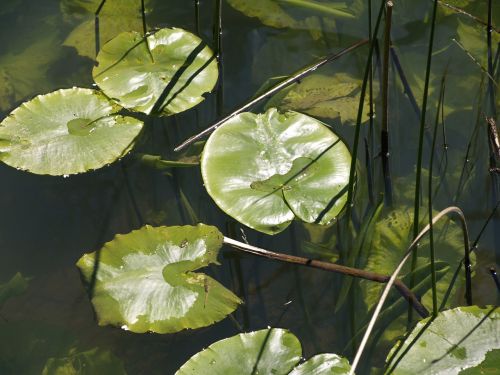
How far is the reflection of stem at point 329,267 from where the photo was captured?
152 centimetres

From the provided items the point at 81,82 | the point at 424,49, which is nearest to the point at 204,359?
the point at 81,82

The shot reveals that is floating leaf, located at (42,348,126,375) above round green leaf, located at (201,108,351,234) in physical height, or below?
below

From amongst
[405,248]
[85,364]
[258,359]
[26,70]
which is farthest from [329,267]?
[26,70]

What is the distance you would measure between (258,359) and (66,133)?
0.82m

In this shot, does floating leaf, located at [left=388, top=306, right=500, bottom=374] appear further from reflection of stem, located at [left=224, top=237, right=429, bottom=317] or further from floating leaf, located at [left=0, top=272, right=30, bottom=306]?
floating leaf, located at [left=0, top=272, right=30, bottom=306]

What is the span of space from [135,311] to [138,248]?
16 cm

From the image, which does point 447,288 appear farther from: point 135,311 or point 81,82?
point 81,82

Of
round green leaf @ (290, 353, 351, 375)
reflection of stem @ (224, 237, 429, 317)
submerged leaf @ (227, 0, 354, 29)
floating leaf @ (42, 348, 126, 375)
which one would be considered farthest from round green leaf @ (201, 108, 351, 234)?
submerged leaf @ (227, 0, 354, 29)

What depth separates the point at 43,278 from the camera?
1.68m

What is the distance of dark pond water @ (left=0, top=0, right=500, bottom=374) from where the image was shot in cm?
158

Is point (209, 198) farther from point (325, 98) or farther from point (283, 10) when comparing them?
point (283, 10)

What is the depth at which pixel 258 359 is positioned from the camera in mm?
1378

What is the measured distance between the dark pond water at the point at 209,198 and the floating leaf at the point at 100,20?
0.04ft

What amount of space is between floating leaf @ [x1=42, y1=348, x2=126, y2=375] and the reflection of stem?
378mm
